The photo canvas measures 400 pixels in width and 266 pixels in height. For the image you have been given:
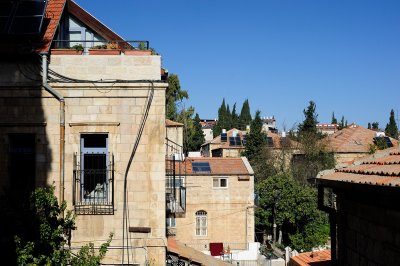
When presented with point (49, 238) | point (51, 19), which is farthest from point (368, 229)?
point (51, 19)

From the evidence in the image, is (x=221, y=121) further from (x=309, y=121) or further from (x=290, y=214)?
(x=290, y=214)

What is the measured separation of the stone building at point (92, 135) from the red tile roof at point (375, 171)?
411 centimetres

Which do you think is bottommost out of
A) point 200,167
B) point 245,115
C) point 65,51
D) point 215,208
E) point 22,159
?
point 215,208

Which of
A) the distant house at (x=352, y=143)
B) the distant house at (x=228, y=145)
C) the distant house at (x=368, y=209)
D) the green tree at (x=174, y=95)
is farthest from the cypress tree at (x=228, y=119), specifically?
the distant house at (x=368, y=209)

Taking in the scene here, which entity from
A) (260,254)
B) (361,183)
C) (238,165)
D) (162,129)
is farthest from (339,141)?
(361,183)

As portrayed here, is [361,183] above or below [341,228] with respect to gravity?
above

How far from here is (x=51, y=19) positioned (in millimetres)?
11789

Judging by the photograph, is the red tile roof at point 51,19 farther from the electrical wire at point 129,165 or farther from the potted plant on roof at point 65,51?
the electrical wire at point 129,165

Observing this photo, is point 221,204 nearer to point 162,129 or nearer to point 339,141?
point 162,129

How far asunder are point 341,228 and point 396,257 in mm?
2201

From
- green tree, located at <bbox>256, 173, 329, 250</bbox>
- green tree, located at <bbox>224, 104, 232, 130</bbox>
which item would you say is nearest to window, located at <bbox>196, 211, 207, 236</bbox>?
green tree, located at <bbox>256, 173, 329, 250</bbox>

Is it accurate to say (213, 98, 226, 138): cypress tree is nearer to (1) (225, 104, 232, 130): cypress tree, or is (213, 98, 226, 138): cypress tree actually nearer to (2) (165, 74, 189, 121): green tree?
(1) (225, 104, 232, 130): cypress tree

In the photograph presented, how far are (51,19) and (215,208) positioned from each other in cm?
2484

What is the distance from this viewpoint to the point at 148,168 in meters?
11.0
